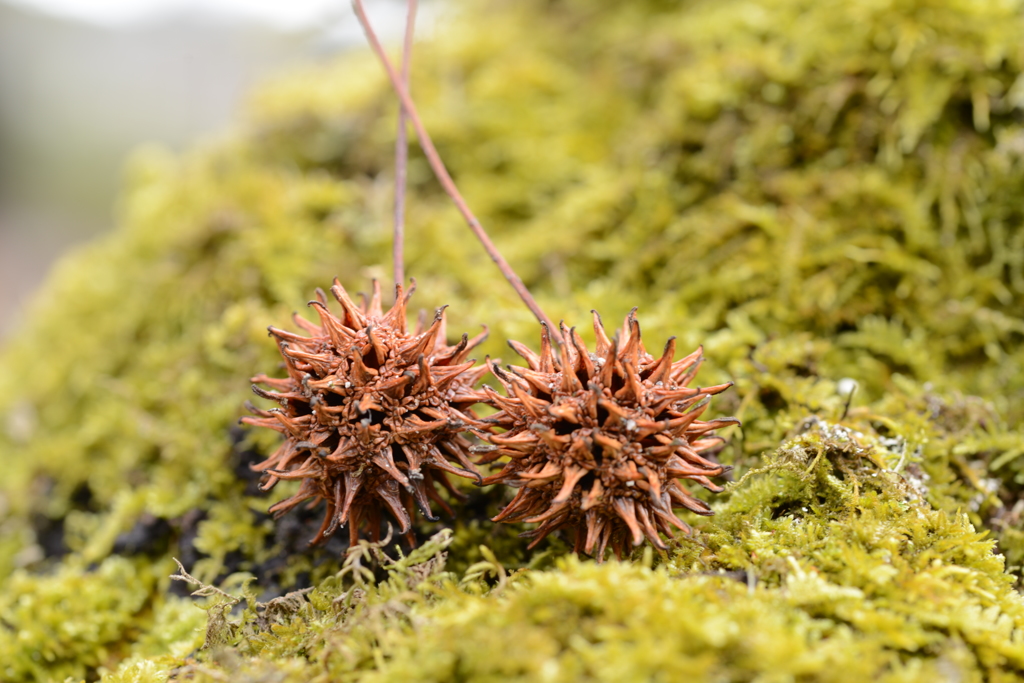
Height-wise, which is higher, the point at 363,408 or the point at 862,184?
the point at 862,184

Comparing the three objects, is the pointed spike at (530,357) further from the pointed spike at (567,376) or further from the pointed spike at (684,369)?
the pointed spike at (684,369)

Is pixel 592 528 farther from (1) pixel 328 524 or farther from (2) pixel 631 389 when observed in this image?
(1) pixel 328 524

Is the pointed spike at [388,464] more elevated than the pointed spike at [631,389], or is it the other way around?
the pointed spike at [631,389]

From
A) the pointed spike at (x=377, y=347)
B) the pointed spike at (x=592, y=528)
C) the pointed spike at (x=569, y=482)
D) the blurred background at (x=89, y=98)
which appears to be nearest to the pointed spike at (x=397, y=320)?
the pointed spike at (x=377, y=347)

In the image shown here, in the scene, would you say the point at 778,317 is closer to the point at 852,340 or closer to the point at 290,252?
the point at 852,340

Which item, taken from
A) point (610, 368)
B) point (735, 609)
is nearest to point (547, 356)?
point (610, 368)

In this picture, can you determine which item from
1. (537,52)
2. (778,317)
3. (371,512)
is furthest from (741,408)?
(537,52)
